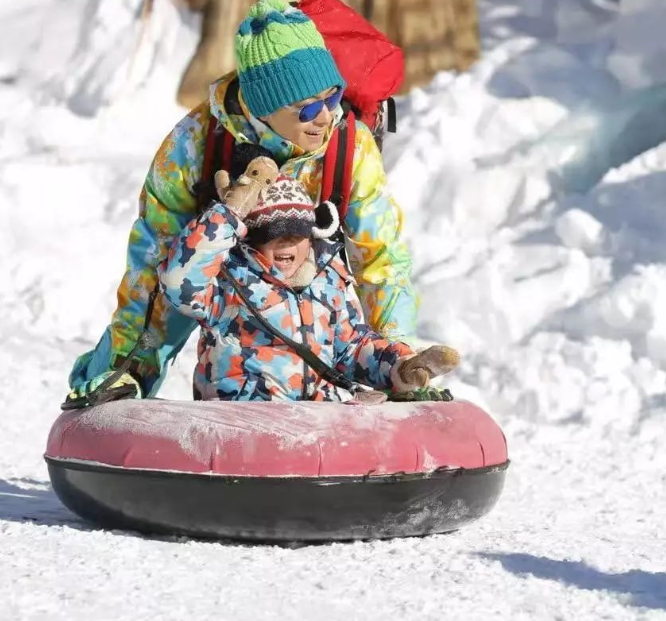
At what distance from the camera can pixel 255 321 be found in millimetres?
3977

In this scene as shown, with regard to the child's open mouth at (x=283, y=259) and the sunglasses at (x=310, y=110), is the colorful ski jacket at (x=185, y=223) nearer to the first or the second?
the sunglasses at (x=310, y=110)

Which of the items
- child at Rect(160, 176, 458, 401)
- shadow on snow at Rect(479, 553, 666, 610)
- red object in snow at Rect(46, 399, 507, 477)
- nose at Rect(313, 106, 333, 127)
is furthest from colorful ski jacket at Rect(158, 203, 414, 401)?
shadow on snow at Rect(479, 553, 666, 610)

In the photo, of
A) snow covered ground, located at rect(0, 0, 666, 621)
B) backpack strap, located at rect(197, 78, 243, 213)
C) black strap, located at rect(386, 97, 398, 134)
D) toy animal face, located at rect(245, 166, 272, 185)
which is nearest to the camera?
A: snow covered ground, located at rect(0, 0, 666, 621)

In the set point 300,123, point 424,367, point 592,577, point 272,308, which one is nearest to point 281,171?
point 300,123

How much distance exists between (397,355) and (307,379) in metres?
0.27

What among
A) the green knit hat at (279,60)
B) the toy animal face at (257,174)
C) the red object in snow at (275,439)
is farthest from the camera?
the green knit hat at (279,60)

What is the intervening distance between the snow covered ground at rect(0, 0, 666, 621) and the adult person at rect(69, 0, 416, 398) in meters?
0.60

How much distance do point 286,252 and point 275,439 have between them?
65 cm

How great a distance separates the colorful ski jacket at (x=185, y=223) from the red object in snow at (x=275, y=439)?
448mm

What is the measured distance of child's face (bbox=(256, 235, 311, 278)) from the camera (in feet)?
13.2

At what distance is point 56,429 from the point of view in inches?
158

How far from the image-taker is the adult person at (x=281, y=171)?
159 inches

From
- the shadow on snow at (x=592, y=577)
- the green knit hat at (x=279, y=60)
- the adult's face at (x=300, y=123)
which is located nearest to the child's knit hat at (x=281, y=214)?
the adult's face at (x=300, y=123)

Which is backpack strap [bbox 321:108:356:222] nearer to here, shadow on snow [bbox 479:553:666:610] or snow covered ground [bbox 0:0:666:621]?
snow covered ground [bbox 0:0:666:621]
